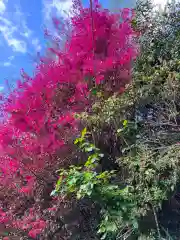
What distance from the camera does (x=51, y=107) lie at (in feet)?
16.3

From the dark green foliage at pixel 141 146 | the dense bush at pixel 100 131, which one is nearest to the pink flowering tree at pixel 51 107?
the dense bush at pixel 100 131

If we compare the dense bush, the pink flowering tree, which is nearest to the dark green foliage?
the dense bush

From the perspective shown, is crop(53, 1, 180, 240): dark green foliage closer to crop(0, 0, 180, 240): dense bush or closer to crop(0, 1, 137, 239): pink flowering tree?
crop(0, 0, 180, 240): dense bush

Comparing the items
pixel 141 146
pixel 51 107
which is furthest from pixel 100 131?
pixel 51 107

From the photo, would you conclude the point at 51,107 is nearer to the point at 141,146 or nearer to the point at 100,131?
the point at 100,131

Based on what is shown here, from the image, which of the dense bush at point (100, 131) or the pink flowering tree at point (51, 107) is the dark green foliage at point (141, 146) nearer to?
the dense bush at point (100, 131)

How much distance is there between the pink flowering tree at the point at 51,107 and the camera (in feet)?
15.2

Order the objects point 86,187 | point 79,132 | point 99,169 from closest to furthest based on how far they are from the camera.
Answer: point 86,187, point 99,169, point 79,132

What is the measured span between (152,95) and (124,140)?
764mm

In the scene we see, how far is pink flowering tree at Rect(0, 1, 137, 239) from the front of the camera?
182 inches

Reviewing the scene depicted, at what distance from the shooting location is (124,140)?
4051 millimetres

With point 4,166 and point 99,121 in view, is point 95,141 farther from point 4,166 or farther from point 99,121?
Result: point 4,166

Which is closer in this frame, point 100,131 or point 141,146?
point 141,146

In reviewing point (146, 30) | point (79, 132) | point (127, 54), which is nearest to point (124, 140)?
point (79, 132)
